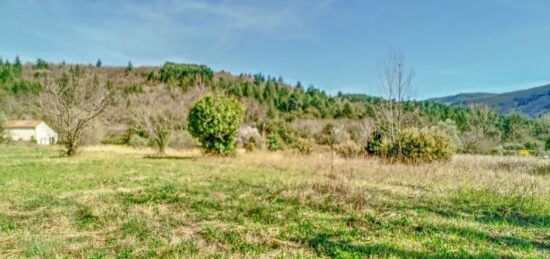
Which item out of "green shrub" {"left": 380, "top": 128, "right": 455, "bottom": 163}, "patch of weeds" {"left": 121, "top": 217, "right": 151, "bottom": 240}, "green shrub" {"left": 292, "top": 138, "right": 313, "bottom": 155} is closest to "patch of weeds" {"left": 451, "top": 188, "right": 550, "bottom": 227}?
"patch of weeds" {"left": 121, "top": 217, "right": 151, "bottom": 240}

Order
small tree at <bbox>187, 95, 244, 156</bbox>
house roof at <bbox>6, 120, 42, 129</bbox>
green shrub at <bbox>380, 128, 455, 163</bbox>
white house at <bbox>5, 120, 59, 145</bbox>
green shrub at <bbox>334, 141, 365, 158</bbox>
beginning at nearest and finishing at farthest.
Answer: green shrub at <bbox>380, 128, 455, 163</bbox> < green shrub at <bbox>334, 141, 365, 158</bbox> < small tree at <bbox>187, 95, 244, 156</bbox> < white house at <bbox>5, 120, 59, 145</bbox> < house roof at <bbox>6, 120, 42, 129</bbox>

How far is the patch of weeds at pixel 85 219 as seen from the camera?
5996 millimetres

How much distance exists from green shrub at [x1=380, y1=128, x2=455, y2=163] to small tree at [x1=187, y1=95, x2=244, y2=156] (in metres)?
10.5

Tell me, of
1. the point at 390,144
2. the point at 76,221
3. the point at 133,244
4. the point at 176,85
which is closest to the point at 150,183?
the point at 76,221

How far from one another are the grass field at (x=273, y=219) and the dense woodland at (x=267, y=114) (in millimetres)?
12312

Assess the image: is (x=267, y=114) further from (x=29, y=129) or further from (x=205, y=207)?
(x=205, y=207)

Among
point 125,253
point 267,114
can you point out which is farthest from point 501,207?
point 267,114

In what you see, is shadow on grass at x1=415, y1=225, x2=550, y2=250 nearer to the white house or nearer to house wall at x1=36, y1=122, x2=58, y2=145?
the white house

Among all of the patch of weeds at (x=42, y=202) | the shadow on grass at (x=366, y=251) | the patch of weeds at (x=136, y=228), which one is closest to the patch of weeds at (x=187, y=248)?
the patch of weeds at (x=136, y=228)

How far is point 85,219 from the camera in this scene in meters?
6.38

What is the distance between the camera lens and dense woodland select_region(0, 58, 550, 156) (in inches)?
1276

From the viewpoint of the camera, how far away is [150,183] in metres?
11.1

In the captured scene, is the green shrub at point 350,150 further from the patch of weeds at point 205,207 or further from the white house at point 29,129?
the white house at point 29,129

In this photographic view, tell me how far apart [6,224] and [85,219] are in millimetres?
1167
